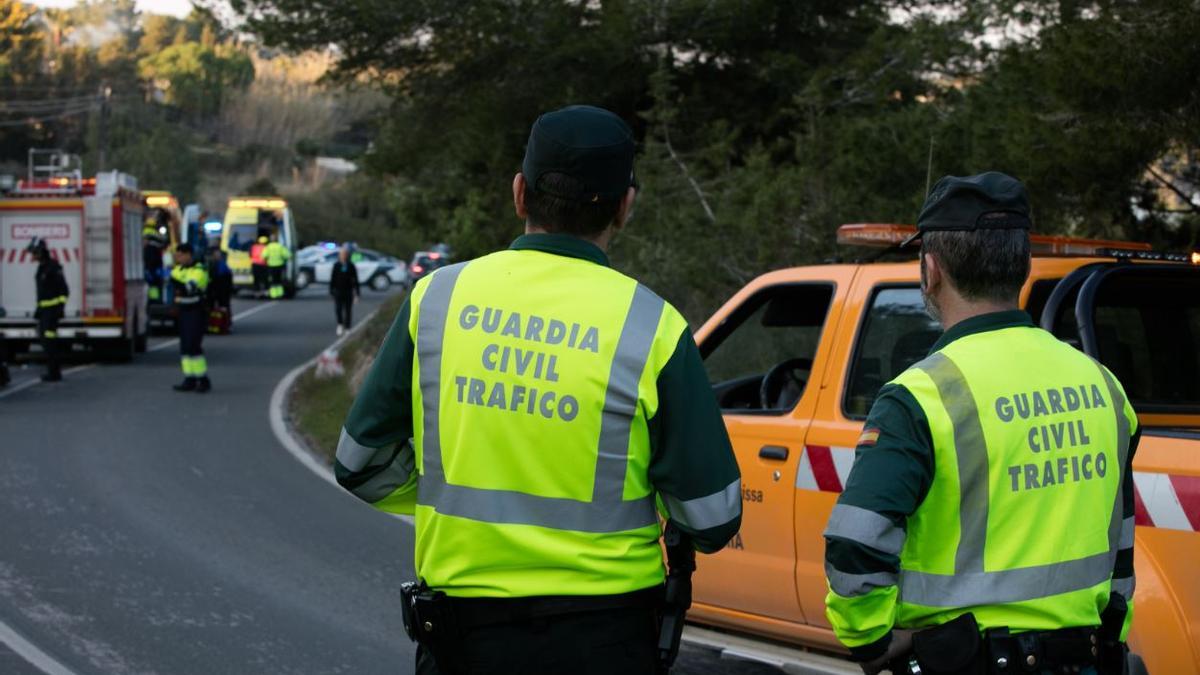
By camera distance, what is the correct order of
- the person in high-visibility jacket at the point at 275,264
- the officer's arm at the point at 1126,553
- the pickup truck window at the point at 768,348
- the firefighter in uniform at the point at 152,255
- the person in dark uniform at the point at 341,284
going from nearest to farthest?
the officer's arm at the point at 1126,553 < the pickup truck window at the point at 768,348 < the firefighter in uniform at the point at 152,255 < the person in dark uniform at the point at 341,284 < the person in high-visibility jacket at the point at 275,264

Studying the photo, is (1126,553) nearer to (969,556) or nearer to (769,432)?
(969,556)

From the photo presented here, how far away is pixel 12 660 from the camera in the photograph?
272 inches

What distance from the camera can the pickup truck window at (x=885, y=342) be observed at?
18.0 ft

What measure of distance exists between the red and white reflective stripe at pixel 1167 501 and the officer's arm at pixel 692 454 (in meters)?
1.83

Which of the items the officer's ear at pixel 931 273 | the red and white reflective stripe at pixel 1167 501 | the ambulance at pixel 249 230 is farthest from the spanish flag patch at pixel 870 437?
the ambulance at pixel 249 230

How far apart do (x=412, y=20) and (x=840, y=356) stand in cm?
1406

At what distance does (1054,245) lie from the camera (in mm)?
5801

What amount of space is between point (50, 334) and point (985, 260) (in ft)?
61.5

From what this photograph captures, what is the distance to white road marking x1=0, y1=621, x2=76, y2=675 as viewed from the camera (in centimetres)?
677

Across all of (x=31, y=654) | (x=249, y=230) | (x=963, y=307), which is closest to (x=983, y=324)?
(x=963, y=307)

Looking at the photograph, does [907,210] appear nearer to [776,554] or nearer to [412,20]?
[776,554]

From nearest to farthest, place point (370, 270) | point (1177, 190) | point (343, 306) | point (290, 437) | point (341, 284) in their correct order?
1. point (1177, 190)
2. point (290, 437)
3. point (341, 284)
4. point (343, 306)
5. point (370, 270)

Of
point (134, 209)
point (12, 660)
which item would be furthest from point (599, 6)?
point (12, 660)

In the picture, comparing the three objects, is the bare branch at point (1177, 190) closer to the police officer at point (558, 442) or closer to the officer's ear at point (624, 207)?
the officer's ear at point (624, 207)
